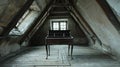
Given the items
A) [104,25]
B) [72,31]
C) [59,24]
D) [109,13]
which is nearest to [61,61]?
[104,25]

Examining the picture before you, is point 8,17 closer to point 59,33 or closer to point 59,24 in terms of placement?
point 59,33

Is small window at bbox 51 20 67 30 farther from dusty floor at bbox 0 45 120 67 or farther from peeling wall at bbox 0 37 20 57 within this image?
dusty floor at bbox 0 45 120 67

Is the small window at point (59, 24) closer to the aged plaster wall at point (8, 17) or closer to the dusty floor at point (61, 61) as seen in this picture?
the aged plaster wall at point (8, 17)

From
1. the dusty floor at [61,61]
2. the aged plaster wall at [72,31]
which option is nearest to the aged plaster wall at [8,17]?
the dusty floor at [61,61]

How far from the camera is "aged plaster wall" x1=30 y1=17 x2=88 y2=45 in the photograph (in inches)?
439

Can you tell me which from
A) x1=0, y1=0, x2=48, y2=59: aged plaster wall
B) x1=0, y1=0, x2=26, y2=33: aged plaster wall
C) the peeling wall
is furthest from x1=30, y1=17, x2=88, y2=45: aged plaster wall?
x1=0, y1=0, x2=26, y2=33: aged plaster wall

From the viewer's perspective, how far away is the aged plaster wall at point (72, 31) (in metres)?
11.2

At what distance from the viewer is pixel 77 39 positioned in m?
11.3

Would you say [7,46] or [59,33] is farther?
[59,33]

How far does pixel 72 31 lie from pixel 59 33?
4.79 m

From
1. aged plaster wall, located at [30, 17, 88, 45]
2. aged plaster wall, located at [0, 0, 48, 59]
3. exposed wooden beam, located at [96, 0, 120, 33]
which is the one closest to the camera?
aged plaster wall, located at [0, 0, 48, 59]

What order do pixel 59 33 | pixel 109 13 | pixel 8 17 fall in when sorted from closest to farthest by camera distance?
pixel 109 13
pixel 8 17
pixel 59 33

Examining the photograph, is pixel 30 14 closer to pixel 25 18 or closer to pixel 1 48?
pixel 25 18

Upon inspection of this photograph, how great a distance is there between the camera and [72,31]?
11.2m
